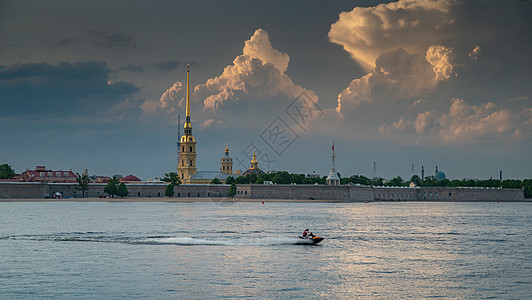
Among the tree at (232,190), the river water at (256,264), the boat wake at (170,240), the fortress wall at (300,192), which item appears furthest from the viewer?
the tree at (232,190)

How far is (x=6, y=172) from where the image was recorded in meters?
192

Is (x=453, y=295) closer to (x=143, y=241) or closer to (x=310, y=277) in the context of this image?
(x=310, y=277)

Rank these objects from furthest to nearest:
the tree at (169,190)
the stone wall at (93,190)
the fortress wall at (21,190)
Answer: the tree at (169,190) → the stone wall at (93,190) → the fortress wall at (21,190)

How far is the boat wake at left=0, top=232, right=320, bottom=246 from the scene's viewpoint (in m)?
53.2

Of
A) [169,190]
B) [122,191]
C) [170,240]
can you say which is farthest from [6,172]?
[170,240]

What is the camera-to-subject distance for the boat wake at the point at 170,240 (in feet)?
175

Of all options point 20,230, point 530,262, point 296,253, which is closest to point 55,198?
point 20,230

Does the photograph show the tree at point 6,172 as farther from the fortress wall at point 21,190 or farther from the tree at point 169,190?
the tree at point 169,190

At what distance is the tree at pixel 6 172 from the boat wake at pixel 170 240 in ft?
454

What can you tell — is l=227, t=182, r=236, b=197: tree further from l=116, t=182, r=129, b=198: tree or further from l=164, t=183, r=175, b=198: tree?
→ l=116, t=182, r=129, b=198: tree

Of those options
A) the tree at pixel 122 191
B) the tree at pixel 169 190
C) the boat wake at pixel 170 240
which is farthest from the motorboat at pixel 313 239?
the tree at pixel 169 190

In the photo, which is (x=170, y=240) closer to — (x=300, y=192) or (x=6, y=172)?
(x=300, y=192)

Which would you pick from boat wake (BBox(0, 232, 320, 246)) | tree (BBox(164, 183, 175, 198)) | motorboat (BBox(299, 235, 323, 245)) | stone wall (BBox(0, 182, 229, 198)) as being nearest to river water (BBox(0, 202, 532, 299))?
boat wake (BBox(0, 232, 320, 246))

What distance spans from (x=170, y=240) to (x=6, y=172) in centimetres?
15277
